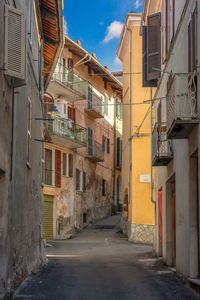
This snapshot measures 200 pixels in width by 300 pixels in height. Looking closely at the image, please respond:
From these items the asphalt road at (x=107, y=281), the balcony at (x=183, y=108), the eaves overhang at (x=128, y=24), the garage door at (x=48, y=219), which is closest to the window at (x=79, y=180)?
the garage door at (x=48, y=219)

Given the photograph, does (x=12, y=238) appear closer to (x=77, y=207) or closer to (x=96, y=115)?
(x=77, y=207)

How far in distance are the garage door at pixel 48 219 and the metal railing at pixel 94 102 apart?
9.26 m

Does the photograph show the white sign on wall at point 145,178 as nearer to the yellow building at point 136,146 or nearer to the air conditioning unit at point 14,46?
the yellow building at point 136,146

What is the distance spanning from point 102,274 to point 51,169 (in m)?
17.2

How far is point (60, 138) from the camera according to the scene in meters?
29.8

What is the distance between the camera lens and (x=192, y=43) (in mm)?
10547

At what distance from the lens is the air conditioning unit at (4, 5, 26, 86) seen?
27.8ft

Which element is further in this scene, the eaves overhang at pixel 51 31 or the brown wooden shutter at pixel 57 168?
the brown wooden shutter at pixel 57 168

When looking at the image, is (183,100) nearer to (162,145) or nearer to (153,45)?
(162,145)

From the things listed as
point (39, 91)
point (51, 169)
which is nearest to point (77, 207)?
point (51, 169)

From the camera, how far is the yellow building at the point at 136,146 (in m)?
27.7

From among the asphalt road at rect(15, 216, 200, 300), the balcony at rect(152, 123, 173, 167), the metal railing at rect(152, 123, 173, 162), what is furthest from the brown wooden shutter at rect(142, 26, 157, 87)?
the asphalt road at rect(15, 216, 200, 300)

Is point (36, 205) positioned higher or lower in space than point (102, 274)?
higher

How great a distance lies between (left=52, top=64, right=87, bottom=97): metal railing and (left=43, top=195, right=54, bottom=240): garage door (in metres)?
7.05
